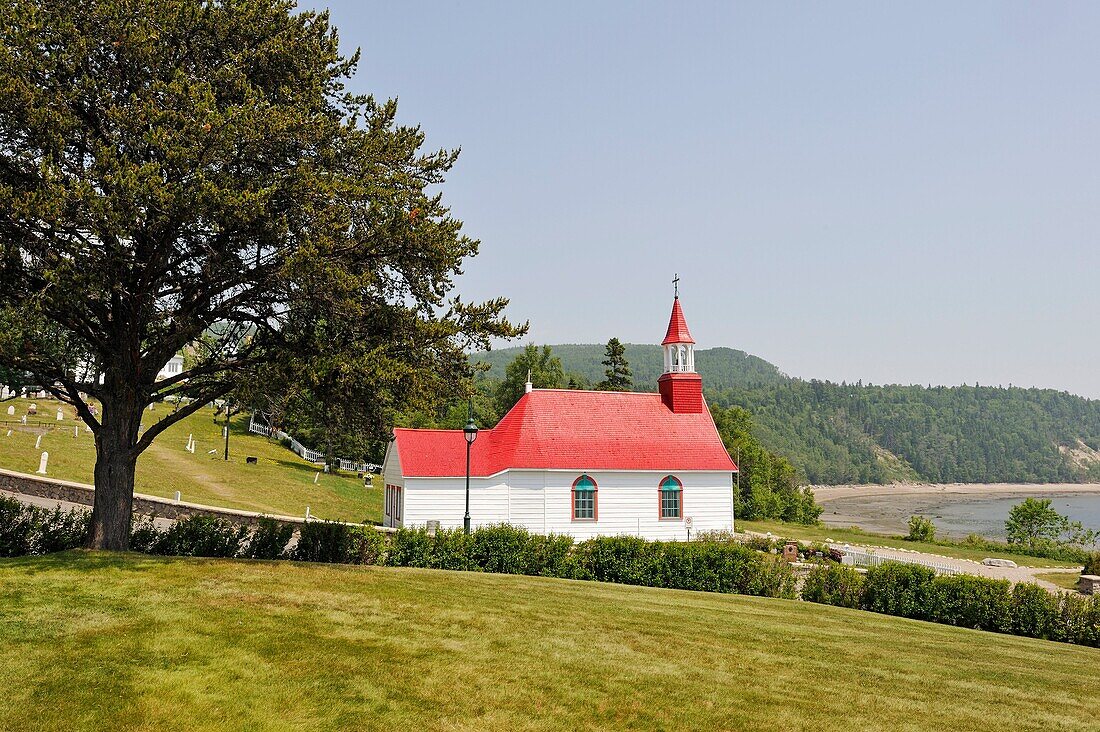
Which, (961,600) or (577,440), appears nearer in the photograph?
(961,600)

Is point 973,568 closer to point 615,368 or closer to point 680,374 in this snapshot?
point 680,374

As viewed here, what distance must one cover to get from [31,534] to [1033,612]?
2425 cm

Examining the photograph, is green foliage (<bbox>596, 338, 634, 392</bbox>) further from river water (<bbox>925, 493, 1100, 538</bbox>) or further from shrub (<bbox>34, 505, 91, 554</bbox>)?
shrub (<bbox>34, 505, 91, 554</bbox>)

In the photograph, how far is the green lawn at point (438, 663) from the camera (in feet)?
27.5

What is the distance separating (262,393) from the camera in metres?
15.3

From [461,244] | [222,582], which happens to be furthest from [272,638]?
[461,244]

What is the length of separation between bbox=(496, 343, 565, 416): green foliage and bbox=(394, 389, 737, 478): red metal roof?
34.1 m

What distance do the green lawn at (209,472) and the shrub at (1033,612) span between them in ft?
98.6

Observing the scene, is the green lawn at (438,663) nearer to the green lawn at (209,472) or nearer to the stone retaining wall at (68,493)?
the stone retaining wall at (68,493)

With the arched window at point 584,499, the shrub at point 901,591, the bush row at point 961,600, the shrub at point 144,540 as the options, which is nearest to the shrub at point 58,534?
the shrub at point 144,540

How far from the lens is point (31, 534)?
17.3 meters

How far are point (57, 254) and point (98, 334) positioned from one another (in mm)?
3513

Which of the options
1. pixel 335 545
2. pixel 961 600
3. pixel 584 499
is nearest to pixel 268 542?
pixel 335 545

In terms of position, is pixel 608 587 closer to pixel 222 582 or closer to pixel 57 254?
pixel 222 582
